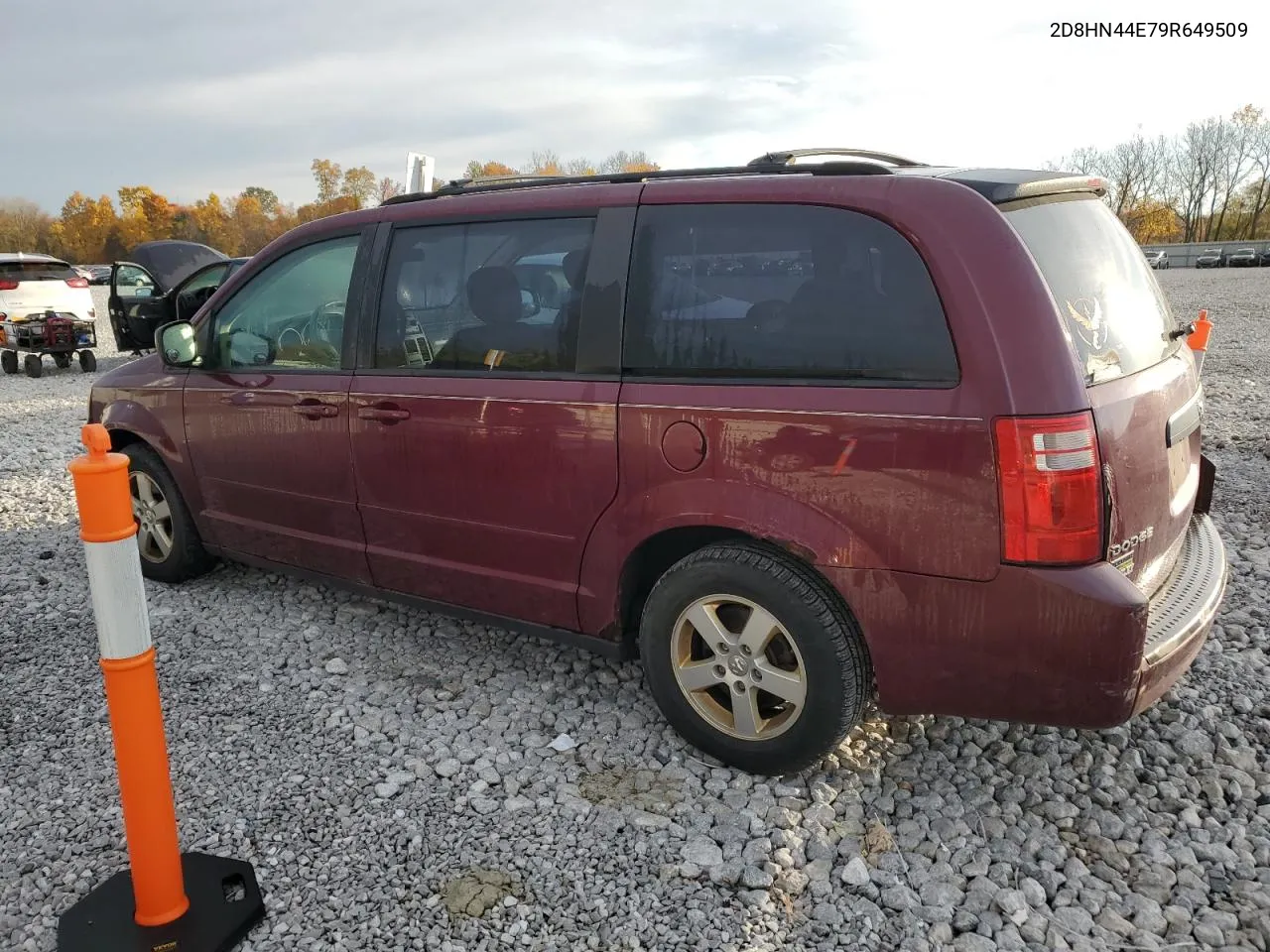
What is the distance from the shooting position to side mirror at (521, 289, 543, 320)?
3299mm

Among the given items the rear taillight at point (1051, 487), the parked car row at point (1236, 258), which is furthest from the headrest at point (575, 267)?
the parked car row at point (1236, 258)

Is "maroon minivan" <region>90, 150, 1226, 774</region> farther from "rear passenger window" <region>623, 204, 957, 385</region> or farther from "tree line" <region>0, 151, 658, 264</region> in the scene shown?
"tree line" <region>0, 151, 658, 264</region>

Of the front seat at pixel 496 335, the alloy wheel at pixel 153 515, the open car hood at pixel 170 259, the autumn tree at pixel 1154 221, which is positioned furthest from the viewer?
the autumn tree at pixel 1154 221

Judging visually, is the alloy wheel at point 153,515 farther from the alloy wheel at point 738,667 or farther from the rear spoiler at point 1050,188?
the rear spoiler at point 1050,188

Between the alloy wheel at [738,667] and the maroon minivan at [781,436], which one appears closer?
the maroon minivan at [781,436]

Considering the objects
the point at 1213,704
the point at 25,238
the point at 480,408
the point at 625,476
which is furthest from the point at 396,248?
the point at 25,238

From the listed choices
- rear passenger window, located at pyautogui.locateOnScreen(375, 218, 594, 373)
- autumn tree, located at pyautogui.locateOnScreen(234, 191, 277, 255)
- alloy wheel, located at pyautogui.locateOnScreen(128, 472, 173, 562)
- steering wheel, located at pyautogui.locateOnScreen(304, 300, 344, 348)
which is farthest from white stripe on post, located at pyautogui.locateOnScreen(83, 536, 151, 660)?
autumn tree, located at pyautogui.locateOnScreen(234, 191, 277, 255)

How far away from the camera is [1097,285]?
110 inches

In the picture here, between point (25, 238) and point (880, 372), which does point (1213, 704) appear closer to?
point (880, 372)

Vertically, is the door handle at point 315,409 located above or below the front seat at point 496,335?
below

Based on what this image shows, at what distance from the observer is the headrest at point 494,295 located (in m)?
3.37

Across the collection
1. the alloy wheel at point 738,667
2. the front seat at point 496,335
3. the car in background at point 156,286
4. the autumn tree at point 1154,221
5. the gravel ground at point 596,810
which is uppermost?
the autumn tree at point 1154,221

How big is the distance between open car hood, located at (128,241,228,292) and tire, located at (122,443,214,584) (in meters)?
10.7

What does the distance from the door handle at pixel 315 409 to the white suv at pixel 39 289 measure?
13276mm
